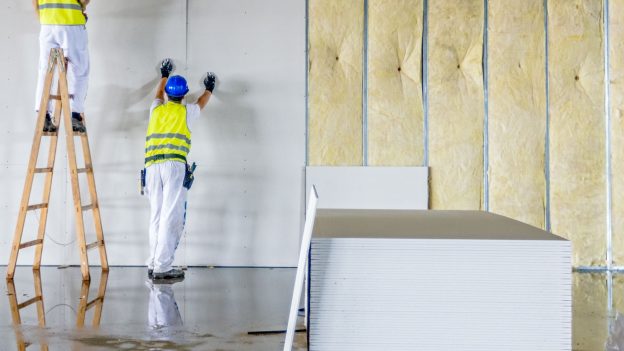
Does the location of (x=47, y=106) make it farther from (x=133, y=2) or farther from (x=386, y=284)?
(x=386, y=284)

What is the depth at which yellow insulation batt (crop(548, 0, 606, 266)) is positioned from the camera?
6.20 m

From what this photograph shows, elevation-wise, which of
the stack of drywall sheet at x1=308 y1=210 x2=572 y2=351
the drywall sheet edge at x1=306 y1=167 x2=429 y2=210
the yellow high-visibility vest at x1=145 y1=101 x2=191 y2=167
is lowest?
the stack of drywall sheet at x1=308 y1=210 x2=572 y2=351

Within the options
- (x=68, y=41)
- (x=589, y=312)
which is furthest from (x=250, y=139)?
(x=589, y=312)

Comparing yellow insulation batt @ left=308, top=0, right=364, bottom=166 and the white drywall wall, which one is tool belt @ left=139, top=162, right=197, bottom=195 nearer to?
the white drywall wall

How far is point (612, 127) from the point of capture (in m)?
6.20

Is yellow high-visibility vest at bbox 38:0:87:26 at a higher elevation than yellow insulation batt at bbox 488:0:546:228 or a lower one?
higher

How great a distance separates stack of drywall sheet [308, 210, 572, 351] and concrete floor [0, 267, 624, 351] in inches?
45.7

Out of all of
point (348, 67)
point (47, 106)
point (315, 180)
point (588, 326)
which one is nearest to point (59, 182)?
point (47, 106)

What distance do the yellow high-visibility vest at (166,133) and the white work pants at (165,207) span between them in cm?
7

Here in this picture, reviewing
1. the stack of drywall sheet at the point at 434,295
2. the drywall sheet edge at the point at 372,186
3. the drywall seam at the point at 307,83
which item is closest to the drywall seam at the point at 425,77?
the drywall sheet edge at the point at 372,186

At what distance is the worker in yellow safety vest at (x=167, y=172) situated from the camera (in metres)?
5.60

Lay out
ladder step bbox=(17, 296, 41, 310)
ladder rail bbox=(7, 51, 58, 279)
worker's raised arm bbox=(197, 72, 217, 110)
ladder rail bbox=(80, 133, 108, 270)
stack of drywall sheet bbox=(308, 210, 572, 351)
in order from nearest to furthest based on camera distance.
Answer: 1. stack of drywall sheet bbox=(308, 210, 572, 351)
2. ladder step bbox=(17, 296, 41, 310)
3. ladder rail bbox=(7, 51, 58, 279)
4. ladder rail bbox=(80, 133, 108, 270)
5. worker's raised arm bbox=(197, 72, 217, 110)

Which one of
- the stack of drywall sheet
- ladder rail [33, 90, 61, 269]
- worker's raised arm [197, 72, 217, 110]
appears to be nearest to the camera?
the stack of drywall sheet

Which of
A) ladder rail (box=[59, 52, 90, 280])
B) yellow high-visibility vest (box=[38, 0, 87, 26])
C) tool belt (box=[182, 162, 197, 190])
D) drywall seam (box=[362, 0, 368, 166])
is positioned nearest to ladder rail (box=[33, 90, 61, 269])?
ladder rail (box=[59, 52, 90, 280])
